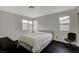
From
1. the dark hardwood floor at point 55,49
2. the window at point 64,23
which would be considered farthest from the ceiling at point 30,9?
the dark hardwood floor at point 55,49

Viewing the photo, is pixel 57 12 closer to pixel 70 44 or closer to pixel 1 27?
pixel 70 44

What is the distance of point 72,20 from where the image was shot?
113 centimetres

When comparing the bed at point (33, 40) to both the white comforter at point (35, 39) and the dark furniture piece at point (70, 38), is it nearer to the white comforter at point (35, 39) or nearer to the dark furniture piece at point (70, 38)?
the white comforter at point (35, 39)

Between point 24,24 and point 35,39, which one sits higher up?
point 24,24

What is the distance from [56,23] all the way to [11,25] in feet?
3.14

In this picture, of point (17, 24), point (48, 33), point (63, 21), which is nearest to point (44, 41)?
point (48, 33)

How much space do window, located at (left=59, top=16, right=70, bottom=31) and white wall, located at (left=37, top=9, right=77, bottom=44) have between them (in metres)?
0.07

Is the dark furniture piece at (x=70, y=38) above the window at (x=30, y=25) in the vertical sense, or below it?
below

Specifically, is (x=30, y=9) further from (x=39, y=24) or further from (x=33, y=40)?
(x=33, y=40)

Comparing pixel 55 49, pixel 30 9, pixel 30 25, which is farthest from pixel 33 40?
pixel 30 9

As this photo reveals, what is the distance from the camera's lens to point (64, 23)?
1.10 metres

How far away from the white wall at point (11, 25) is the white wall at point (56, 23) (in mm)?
361

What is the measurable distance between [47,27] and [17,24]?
0.64 metres

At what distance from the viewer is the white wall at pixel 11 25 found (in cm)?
105
